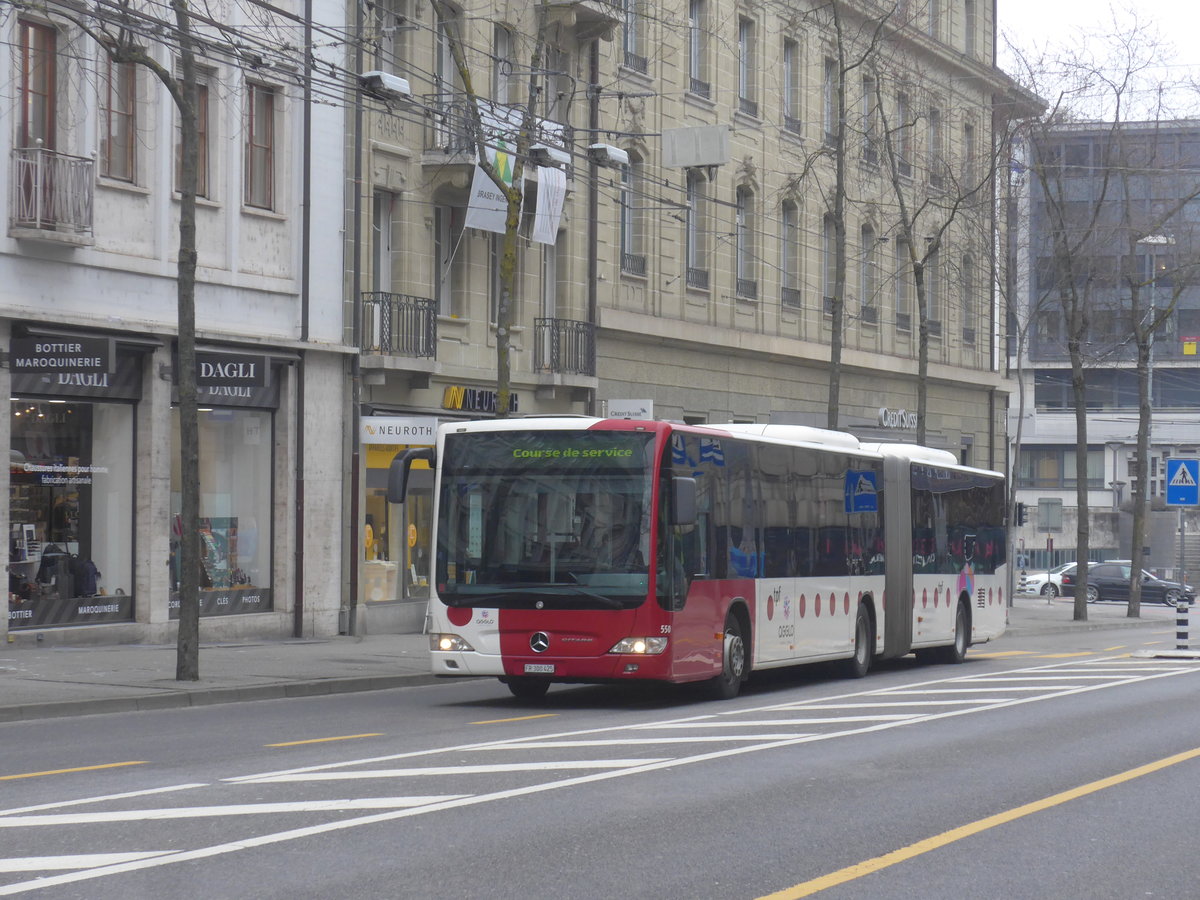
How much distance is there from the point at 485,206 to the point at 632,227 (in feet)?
24.1

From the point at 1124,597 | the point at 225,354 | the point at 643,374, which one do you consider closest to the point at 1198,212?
the point at 1124,597

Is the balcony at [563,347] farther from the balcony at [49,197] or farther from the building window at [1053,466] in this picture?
the building window at [1053,466]

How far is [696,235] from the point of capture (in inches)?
1500

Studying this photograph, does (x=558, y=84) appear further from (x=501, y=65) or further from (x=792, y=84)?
(x=792, y=84)

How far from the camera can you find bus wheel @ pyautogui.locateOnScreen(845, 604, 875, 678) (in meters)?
23.1

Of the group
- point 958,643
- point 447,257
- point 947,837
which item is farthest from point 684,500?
point 447,257

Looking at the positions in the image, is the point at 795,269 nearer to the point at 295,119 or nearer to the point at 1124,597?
the point at 295,119

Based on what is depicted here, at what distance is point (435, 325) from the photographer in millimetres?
29250

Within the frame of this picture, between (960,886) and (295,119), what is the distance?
20947mm

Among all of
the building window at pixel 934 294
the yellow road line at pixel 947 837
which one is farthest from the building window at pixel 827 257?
the yellow road line at pixel 947 837

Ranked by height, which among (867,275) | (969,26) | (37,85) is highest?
(969,26)

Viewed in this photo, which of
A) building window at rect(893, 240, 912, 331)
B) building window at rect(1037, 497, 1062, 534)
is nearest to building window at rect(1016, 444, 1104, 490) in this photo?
building window at rect(1037, 497, 1062, 534)

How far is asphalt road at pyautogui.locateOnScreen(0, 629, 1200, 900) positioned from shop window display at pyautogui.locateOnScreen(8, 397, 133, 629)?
6.33 meters

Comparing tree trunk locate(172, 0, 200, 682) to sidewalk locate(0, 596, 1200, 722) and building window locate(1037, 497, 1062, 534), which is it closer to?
sidewalk locate(0, 596, 1200, 722)
